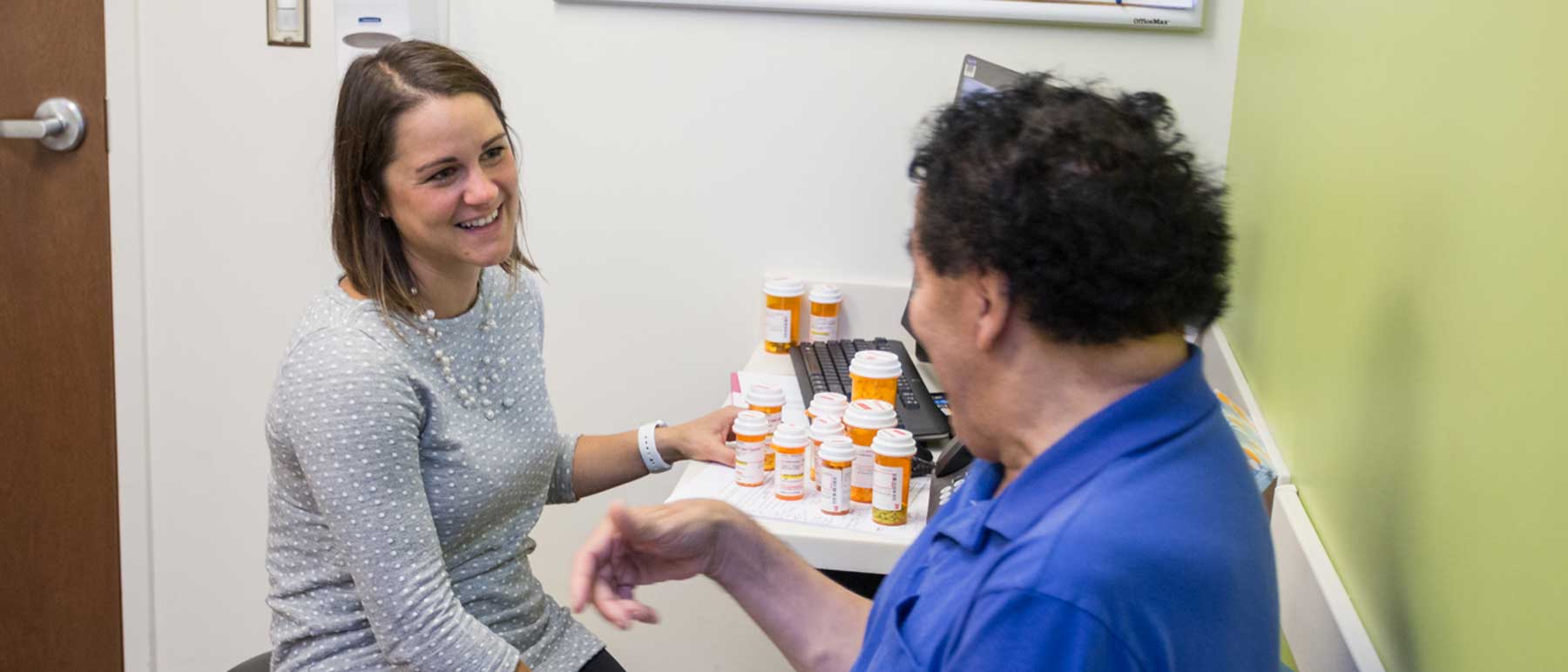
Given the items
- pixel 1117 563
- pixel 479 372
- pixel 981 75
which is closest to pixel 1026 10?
pixel 981 75

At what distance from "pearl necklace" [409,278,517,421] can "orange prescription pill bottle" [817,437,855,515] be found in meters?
0.40

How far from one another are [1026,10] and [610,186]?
769 millimetres

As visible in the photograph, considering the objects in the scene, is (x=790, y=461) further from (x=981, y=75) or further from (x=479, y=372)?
(x=981, y=75)

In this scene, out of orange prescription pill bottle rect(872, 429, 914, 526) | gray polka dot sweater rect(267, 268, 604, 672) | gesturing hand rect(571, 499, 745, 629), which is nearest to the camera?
gesturing hand rect(571, 499, 745, 629)

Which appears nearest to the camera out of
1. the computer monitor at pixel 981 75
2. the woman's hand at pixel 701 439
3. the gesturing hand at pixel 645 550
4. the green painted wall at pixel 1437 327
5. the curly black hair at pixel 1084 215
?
the green painted wall at pixel 1437 327

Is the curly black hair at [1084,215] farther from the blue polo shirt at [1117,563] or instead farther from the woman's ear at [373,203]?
the woman's ear at [373,203]

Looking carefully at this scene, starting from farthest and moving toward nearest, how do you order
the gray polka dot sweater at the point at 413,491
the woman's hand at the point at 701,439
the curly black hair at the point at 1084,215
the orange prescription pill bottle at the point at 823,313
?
the orange prescription pill bottle at the point at 823,313 < the woman's hand at the point at 701,439 < the gray polka dot sweater at the point at 413,491 < the curly black hair at the point at 1084,215

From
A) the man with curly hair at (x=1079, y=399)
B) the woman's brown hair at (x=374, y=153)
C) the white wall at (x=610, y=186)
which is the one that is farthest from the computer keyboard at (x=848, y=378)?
the man with curly hair at (x=1079, y=399)

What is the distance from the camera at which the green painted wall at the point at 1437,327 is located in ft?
2.30

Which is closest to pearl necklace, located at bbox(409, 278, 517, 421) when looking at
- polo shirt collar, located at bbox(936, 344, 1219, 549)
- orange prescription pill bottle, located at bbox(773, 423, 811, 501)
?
orange prescription pill bottle, located at bbox(773, 423, 811, 501)

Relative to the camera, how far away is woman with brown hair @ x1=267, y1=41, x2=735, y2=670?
138 centimetres

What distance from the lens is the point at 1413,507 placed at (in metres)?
0.90

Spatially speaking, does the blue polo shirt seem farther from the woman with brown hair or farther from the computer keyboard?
the computer keyboard

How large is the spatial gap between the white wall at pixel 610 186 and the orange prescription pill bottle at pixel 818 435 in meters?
0.71
